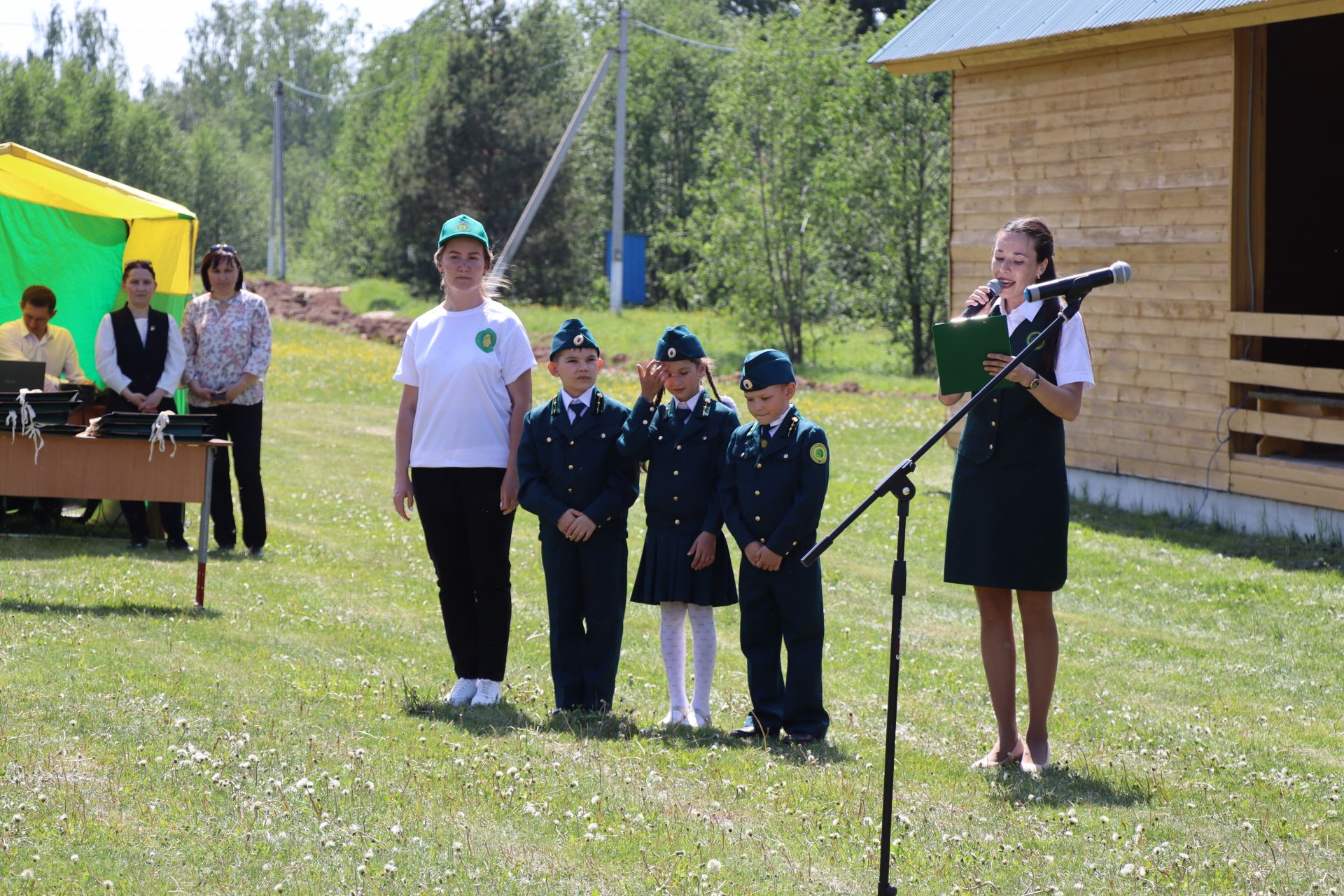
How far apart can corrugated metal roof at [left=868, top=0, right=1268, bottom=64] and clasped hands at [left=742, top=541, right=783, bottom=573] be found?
284 inches

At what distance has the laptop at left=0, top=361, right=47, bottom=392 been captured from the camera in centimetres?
916

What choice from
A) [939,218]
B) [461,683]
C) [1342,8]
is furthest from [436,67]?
[461,683]

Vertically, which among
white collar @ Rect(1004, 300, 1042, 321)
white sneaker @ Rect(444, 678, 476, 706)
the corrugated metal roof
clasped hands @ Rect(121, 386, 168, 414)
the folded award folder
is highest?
the corrugated metal roof

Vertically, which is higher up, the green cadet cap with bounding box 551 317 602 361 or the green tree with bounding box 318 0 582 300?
the green tree with bounding box 318 0 582 300

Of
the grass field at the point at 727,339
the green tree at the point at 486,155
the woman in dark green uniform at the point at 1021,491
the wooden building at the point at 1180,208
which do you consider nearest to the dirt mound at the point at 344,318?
the grass field at the point at 727,339

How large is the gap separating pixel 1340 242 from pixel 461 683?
11.7 metres

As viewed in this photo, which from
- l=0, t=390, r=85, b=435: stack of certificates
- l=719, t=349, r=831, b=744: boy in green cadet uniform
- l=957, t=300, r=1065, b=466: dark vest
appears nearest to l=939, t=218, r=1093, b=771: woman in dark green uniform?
l=957, t=300, r=1065, b=466: dark vest

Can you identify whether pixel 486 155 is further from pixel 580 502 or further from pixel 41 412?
pixel 580 502

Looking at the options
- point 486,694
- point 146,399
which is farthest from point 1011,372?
point 146,399

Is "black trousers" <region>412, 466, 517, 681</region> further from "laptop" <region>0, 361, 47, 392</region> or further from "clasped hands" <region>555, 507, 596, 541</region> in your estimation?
"laptop" <region>0, 361, 47, 392</region>

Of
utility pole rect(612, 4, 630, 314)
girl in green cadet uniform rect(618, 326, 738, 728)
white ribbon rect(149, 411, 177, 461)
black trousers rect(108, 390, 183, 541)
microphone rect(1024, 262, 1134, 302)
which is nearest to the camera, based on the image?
microphone rect(1024, 262, 1134, 302)

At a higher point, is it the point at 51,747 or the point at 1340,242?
the point at 1340,242

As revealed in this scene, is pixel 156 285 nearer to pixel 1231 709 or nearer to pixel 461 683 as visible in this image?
pixel 461 683

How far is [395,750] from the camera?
5.47 metres
